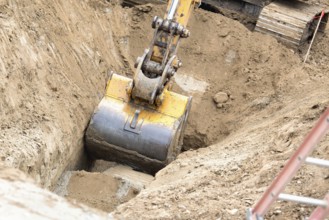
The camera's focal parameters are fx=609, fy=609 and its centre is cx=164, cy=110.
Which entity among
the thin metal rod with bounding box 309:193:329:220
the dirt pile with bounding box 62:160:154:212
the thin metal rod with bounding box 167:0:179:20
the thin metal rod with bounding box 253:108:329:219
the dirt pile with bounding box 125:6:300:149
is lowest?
the dirt pile with bounding box 62:160:154:212

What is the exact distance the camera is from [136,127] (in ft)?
28.2

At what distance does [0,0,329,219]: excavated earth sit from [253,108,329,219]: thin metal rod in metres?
1.10

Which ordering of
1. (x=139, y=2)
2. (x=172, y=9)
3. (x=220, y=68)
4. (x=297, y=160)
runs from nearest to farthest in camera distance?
(x=297, y=160) → (x=172, y=9) → (x=220, y=68) → (x=139, y=2)

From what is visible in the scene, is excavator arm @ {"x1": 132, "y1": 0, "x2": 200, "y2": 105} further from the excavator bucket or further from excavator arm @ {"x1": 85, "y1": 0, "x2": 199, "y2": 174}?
the excavator bucket

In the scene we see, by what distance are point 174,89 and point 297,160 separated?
7.53 m

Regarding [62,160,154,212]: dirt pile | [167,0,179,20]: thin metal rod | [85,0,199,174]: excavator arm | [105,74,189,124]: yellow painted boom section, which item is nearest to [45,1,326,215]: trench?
[62,160,154,212]: dirt pile

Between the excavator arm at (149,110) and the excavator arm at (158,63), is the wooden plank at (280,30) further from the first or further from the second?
the excavator arm at (158,63)

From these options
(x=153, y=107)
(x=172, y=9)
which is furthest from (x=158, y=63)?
(x=172, y=9)

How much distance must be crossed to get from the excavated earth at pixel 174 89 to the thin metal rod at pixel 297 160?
1097 mm

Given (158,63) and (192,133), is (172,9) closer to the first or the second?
(158,63)

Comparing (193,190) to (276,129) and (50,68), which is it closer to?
(276,129)

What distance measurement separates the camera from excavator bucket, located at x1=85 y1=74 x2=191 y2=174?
8586 millimetres

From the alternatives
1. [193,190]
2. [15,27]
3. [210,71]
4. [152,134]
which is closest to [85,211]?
[193,190]

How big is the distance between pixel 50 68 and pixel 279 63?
4507 mm
